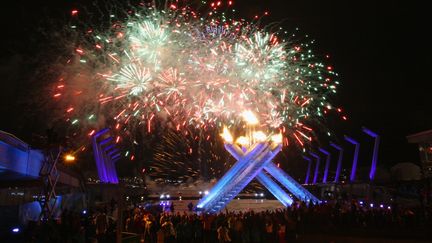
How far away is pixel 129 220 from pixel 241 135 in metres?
16.2

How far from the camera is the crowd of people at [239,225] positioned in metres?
14.8

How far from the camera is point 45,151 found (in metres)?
17.5

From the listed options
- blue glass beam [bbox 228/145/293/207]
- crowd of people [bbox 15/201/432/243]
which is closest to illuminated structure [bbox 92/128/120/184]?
blue glass beam [bbox 228/145/293/207]

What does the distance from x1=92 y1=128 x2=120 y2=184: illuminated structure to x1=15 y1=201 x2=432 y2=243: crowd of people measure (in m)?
21.4

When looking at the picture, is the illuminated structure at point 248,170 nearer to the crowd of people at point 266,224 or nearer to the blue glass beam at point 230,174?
the blue glass beam at point 230,174

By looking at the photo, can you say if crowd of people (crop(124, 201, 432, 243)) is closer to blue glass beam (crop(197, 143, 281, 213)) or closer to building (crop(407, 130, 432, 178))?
building (crop(407, 130, 432, 178))

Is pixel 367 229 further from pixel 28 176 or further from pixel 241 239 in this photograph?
pixel 28 176

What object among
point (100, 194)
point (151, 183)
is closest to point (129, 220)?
point (100, 194)

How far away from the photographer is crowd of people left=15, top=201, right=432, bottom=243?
14805mm

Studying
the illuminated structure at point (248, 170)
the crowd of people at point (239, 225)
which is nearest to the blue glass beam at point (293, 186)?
the illuminated structure at point (248, 170)

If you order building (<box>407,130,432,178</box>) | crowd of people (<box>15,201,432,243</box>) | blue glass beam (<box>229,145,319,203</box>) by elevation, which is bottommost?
crowd of people (<box>15,201,432,243</box>)

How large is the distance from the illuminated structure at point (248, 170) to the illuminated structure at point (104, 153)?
13554 mm

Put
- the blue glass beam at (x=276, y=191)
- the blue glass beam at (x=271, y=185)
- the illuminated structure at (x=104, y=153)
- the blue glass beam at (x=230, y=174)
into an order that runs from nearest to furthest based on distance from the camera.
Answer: the blue glass beam at (x=230, y=174)
the blue glass beam at (x=271, y=185)
the blue glass beam at (x=276, y=191)
the illuminated structure at (x=104, y=153)

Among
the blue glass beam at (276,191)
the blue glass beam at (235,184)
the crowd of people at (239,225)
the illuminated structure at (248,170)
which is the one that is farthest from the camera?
the blue glass beam at (276,191)
